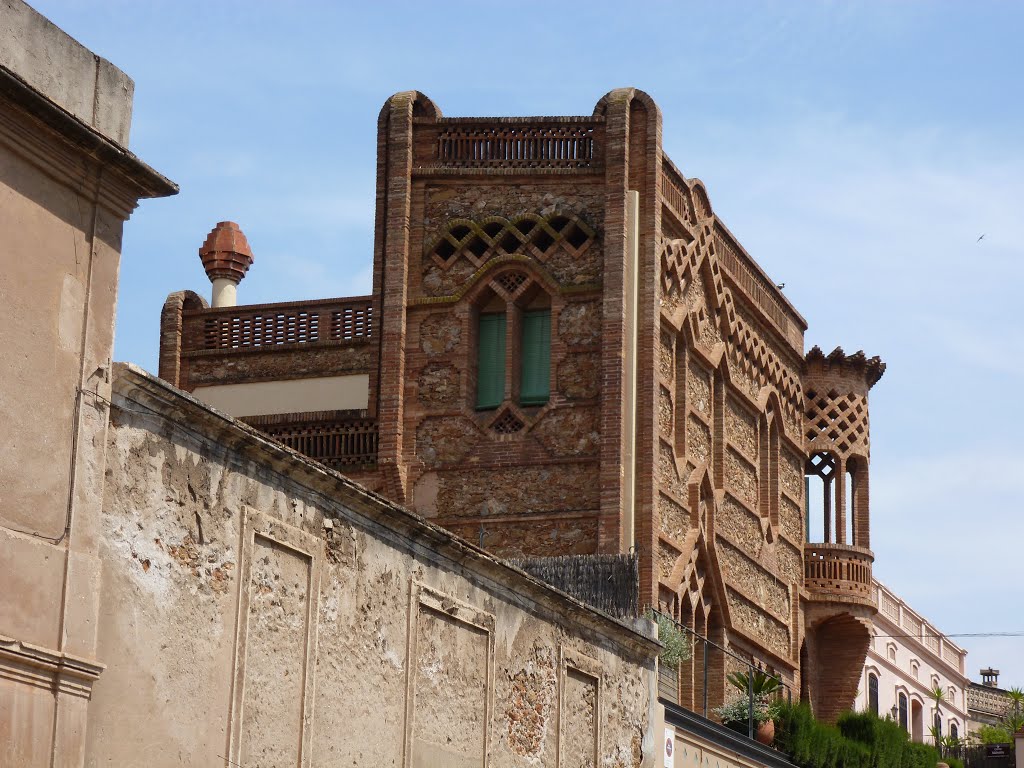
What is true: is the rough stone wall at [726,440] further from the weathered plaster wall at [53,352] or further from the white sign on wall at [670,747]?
the weathered plaster wall at [53,352]

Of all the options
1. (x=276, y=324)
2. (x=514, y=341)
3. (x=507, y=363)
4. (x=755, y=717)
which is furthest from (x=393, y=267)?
(x=755, y=717)

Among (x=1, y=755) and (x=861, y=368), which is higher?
(x=861, y=368)

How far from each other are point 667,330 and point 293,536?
16756 mm

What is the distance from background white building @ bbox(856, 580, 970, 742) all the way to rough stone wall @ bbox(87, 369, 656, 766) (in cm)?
2264

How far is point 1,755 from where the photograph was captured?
10.7 m

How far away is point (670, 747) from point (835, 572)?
16.1 meters

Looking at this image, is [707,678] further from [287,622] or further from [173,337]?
[287,622]

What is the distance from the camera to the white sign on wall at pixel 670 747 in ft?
68.7

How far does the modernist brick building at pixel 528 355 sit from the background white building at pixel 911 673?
9.57 m

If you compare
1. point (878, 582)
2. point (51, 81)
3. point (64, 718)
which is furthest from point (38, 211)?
point (878, 582)

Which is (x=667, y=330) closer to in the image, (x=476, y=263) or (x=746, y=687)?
(x=476, y=263)

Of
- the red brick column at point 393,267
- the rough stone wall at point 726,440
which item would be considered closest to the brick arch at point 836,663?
the rough stone wall at point 726,440

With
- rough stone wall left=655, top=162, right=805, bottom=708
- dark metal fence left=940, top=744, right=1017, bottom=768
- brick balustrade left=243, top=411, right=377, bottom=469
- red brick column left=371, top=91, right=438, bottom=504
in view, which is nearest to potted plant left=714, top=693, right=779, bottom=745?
rough stone wall left=655, top=162, right=805, bottom=708

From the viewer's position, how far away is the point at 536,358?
29.5 metres
